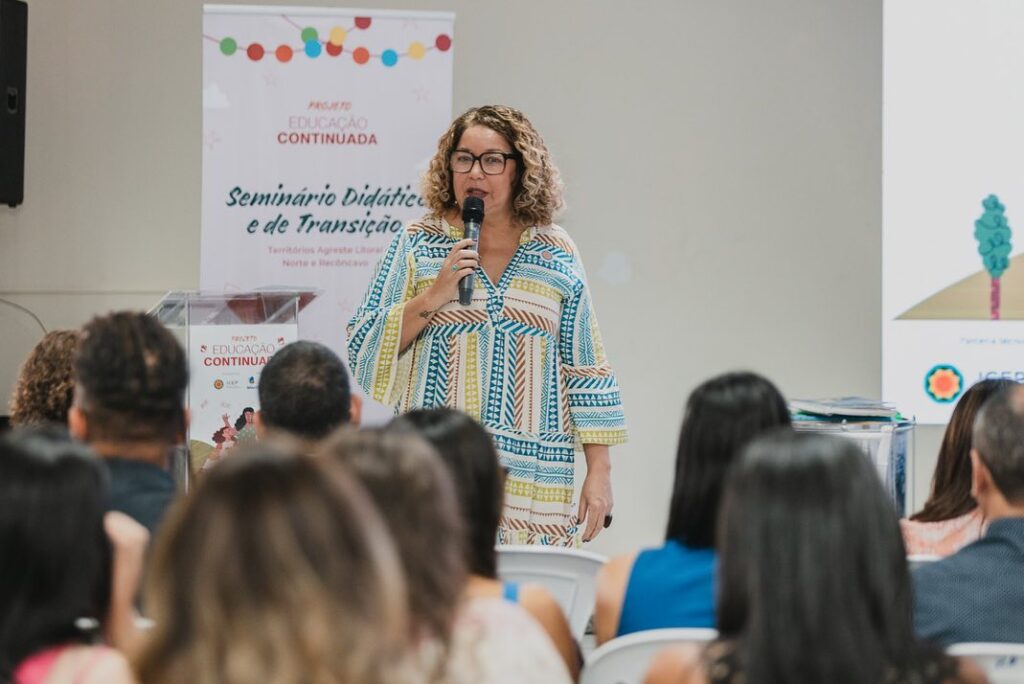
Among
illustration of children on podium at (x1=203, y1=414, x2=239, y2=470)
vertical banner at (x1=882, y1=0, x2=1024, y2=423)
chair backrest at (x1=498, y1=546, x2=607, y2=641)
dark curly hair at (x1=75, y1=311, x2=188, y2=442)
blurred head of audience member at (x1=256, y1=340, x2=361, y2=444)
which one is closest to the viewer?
dark curly hair at (x1=75, y1=311, x2=188, y2=442)

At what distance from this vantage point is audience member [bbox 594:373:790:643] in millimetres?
2000

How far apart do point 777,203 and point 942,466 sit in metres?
2.51

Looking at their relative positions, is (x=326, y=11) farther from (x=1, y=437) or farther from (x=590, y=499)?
(x=1, y=437)

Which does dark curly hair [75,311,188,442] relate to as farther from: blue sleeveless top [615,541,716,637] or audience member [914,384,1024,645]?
audience member [914,384,1024,645]

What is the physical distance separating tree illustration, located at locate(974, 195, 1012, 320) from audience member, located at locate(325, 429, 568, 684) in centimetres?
404

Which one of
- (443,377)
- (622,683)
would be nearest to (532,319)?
(443,377)

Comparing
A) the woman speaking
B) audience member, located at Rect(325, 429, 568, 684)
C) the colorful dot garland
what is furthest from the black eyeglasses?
audience member, located at Rect(325, 429, 568, 684)

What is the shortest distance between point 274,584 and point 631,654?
80cm

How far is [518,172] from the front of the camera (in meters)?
3.43

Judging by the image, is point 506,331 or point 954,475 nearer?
point 954,475

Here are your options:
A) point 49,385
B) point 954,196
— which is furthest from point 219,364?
point 954,196

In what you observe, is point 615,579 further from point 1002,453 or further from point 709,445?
point 1002,453

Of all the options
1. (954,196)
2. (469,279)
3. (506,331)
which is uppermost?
(954,196)

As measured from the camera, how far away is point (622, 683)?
1830 mm
